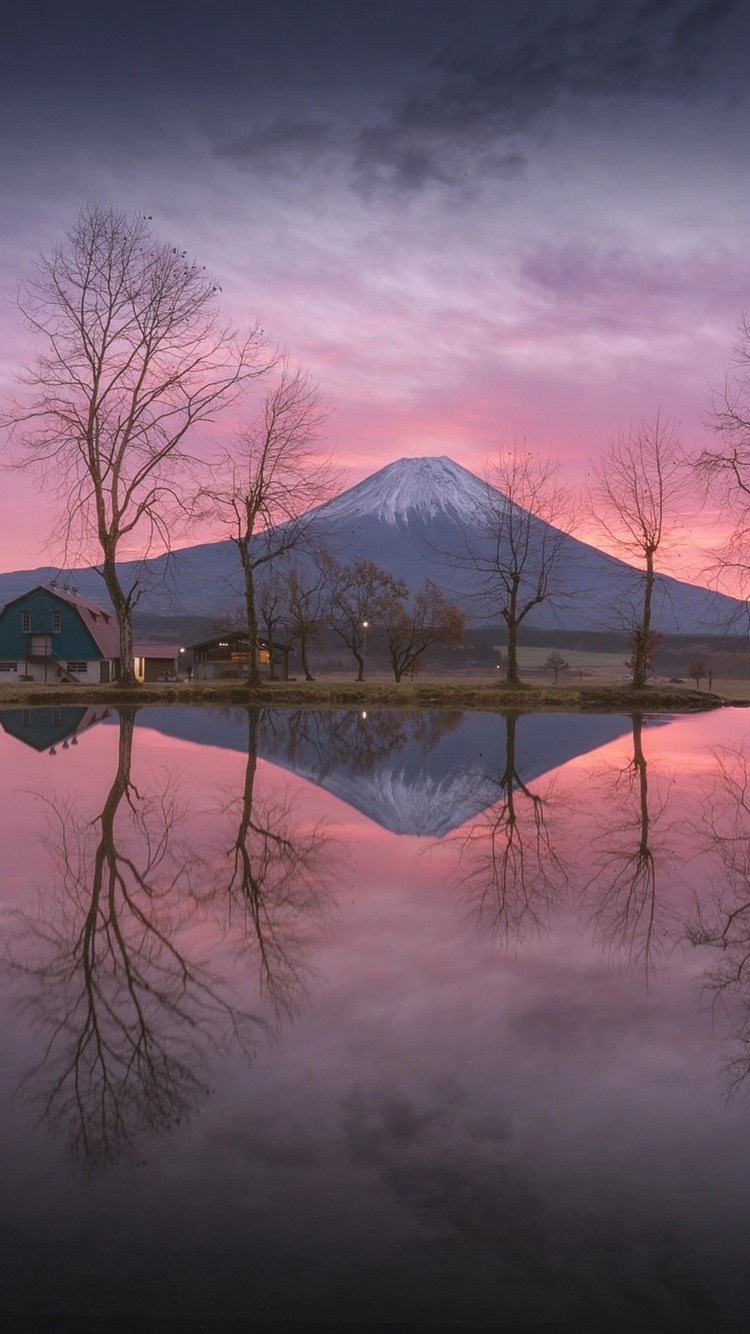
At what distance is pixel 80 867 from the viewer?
1008 centimetres

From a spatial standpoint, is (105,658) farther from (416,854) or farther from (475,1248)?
(475,1248)

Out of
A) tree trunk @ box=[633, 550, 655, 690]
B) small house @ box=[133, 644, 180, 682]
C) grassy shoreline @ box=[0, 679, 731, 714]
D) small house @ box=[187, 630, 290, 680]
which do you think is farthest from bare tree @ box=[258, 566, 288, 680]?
tree trunk @ box=[633, 550, 655, 690]

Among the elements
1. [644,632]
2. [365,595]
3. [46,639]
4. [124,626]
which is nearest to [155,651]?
[46,639]

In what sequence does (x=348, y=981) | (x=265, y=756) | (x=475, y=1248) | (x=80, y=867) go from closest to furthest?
(x=475, y=1248) → (x=348, y=981) → (x=80, y=867) → (x=265, y=756)

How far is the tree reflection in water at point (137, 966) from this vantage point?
499 centimetres

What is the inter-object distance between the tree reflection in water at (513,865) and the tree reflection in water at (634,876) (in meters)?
0.49

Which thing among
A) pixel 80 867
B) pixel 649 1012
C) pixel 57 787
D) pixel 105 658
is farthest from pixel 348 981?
pixel 105 658

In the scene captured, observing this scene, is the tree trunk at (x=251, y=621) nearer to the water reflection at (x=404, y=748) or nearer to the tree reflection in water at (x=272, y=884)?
the water reflection at (x=404, y=748)

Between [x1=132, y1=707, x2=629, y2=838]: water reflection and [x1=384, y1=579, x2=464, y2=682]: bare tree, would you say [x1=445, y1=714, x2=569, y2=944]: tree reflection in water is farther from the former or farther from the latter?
[x1=384, y1=579, x2=464, y2=682]: bare tree

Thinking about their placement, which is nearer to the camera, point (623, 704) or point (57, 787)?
point (57, 787)

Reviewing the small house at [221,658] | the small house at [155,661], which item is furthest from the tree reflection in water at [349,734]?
the small house at [155,661]

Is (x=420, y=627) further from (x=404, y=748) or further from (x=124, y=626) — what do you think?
(x=404, y=748)

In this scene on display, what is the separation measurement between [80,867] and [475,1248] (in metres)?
7.18

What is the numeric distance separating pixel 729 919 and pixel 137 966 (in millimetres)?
5384
